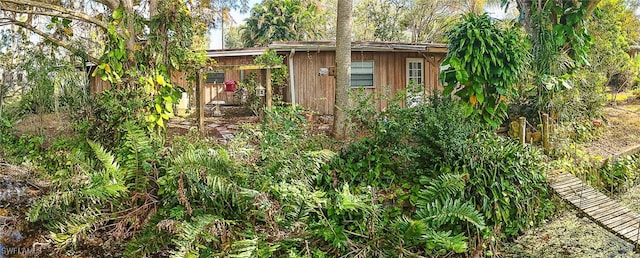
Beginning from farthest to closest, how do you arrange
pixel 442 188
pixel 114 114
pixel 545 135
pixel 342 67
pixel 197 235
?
pixel 545 135, pixel 342 67, pixel 114 114, pixel 442 188, pixel 197 235

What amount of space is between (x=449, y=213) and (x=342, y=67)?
2978 millimetres

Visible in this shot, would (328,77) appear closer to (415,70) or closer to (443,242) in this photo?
(415,70)

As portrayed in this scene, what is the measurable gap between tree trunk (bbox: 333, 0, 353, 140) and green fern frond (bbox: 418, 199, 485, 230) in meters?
2.15

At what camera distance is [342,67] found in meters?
6.59

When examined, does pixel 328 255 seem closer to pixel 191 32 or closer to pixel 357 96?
pixel 357 96

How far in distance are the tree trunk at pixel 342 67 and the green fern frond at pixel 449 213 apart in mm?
2148

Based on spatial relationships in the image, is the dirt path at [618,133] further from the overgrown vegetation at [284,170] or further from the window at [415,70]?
the window at [415,70]

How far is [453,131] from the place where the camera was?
211 inches

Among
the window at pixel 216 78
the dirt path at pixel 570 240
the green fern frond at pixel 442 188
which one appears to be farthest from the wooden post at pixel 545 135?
the window at pixel 216 78

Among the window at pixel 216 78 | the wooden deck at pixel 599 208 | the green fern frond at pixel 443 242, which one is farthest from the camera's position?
the window at pixel 216 78

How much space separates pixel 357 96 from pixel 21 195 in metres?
4.80

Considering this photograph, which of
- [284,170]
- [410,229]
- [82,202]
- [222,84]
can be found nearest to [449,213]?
[410,229]

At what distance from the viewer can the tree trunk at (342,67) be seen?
6500 mm

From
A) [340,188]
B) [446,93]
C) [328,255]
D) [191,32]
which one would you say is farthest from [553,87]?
[191,32]
